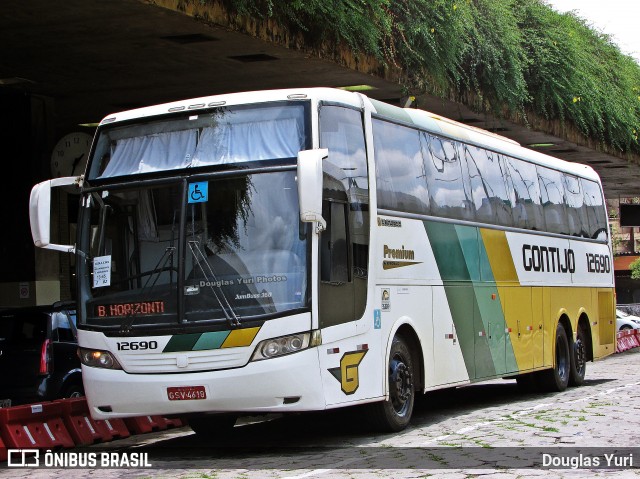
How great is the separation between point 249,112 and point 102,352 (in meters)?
2.79

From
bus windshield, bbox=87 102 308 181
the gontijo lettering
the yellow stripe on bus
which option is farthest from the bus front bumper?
the gontijo lettering

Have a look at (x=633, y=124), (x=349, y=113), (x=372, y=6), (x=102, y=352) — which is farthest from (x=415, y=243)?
(x=633, y=124)

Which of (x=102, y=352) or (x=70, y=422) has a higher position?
(x=102, y=352)

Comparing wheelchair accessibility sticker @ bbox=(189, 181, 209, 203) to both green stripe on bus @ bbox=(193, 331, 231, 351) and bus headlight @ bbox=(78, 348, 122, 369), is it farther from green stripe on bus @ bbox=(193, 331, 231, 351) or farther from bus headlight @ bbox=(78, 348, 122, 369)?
bus headlight @ bbox=(78, 348, 122, 369)

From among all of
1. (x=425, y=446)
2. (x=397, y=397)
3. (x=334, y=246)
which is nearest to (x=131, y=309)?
(x=334, y=246)

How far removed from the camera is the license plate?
1062cm

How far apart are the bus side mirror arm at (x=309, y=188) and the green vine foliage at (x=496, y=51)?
16.3 feet

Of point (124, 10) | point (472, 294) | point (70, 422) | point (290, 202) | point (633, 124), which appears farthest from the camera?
point (633, 124)

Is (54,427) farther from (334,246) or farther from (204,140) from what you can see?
(334,246)

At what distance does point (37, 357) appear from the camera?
1386 centimetres

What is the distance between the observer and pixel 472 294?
49.1 feet

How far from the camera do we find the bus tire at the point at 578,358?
758 inches

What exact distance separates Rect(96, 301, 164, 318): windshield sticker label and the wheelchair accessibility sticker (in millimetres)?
1051

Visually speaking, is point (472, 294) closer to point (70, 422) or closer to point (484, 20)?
point (70, 422)
